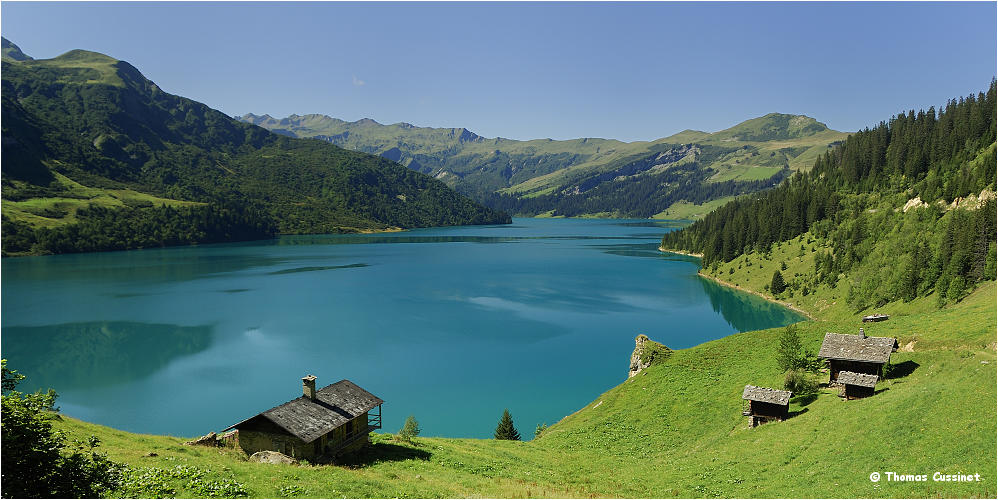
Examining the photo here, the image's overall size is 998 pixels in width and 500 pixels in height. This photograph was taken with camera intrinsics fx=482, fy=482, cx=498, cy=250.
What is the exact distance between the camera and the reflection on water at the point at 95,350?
60406 millimetres

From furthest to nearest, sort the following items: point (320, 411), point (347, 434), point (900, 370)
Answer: point (900, 370) < point (347, 434) < point (320, 411)

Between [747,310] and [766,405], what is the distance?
235ft

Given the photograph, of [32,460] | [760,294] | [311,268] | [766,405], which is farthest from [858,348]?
[311,268]

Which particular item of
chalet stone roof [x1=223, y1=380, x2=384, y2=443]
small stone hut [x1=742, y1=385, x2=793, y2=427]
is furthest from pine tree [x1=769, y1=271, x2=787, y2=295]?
chalet stone roof [x1=223, y1=380, x2=384, y2=443]

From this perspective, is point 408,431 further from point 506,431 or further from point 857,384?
point 857,384

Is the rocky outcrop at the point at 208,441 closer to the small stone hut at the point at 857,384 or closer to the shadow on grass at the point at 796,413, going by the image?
the shadow on grass at the point at 796,413

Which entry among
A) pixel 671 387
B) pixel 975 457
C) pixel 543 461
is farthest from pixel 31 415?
pixel 671 387

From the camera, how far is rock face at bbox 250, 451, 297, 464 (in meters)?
28.7

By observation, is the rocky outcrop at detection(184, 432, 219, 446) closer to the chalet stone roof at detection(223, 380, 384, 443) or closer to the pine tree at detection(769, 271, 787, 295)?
the chalet stone roof at detection(223, 380, 384, 443)

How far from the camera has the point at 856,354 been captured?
1393 inches

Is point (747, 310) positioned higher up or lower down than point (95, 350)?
higher up

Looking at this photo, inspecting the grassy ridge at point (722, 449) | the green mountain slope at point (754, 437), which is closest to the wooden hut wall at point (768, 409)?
the grassy ridge at point (722, 449)

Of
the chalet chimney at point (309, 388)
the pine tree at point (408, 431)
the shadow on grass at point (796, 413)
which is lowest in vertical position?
the pine tree at point (408, 431)

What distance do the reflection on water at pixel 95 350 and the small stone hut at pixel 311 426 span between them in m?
42.2
